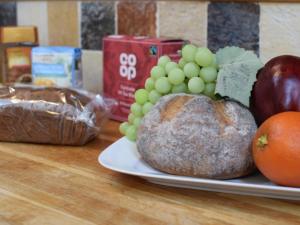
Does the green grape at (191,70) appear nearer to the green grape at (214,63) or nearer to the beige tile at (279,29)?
the green grape at (214,63)

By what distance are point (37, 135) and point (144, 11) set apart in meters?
0.45

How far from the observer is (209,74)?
2.32 ft

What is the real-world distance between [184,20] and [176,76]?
39 cm

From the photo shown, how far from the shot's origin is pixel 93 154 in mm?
836

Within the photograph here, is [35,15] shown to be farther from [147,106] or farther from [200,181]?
[200,181]

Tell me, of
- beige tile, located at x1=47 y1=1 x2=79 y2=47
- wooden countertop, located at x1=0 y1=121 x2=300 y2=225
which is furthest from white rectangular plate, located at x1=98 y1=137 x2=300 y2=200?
beige tile, located at x1=47 y1=1 x2=79 y2=47

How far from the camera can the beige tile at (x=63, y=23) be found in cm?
131

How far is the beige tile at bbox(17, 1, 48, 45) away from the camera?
4.62 feet

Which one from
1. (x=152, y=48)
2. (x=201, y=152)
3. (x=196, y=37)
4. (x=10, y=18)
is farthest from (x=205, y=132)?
(x=10, y=18)

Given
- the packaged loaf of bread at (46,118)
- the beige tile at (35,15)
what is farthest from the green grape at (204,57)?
the beige tile at (35,15)

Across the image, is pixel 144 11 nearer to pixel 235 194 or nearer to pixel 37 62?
pixel 37 62

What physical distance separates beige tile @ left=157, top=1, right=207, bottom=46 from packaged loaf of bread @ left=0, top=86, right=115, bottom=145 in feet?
1.01

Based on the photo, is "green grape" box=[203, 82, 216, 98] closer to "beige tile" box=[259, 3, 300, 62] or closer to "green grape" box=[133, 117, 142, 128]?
"green grape" box=[133, 117, 142, 128]

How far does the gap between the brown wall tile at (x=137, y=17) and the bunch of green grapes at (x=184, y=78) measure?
15.4 inches
